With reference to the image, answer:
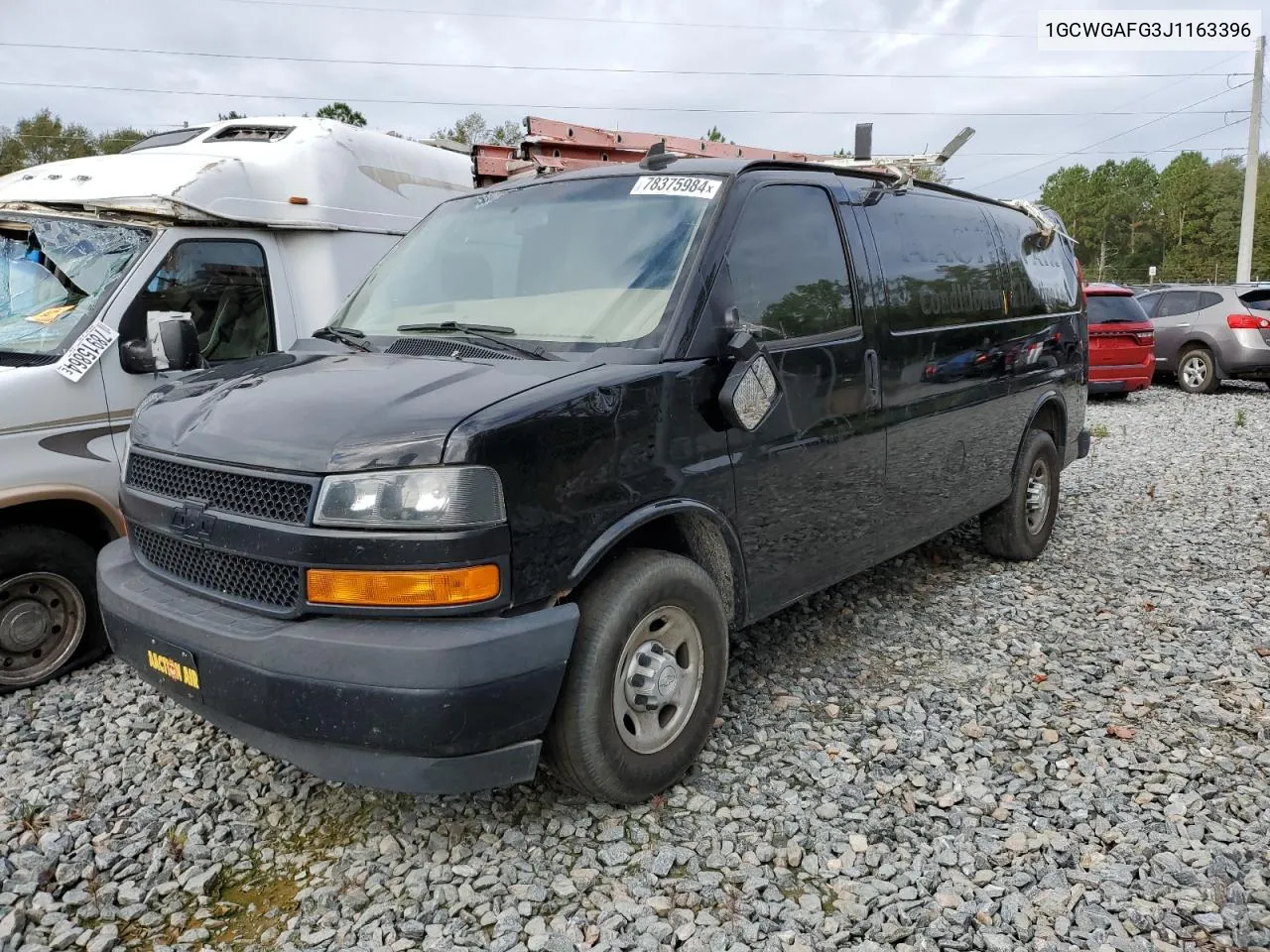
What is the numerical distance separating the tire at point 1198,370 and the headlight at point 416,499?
16.2 meters

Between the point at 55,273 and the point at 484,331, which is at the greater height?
the point at 55,273

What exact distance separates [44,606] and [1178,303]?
1704cm

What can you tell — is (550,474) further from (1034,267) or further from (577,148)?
(577,148)

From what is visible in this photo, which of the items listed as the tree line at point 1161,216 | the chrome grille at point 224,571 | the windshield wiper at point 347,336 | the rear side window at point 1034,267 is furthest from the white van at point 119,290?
the tree line at point 1161,216

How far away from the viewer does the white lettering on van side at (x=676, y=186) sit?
11.7 ft

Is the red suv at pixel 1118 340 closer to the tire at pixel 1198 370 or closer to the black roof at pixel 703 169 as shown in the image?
the tire at pixel 1198 370

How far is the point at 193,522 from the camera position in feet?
9.57

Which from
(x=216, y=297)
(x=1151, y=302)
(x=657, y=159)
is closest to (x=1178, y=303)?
(x=1151, y=302)

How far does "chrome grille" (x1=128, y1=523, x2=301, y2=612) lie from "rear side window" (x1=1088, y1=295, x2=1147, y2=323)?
13494mm

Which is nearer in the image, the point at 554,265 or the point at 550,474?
the point at 550,474


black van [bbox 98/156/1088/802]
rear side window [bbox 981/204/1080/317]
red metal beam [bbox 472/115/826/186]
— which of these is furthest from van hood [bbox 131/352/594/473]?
red metal beam [bbox 472/115/826/186]

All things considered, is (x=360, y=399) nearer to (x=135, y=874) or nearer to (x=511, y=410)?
(x=511, y=410)

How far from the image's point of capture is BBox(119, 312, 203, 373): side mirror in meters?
3.97

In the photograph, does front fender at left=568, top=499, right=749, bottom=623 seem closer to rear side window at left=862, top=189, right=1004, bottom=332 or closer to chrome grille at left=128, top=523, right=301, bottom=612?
chrome grille at left=128, top=523, right=301, bottom=612
